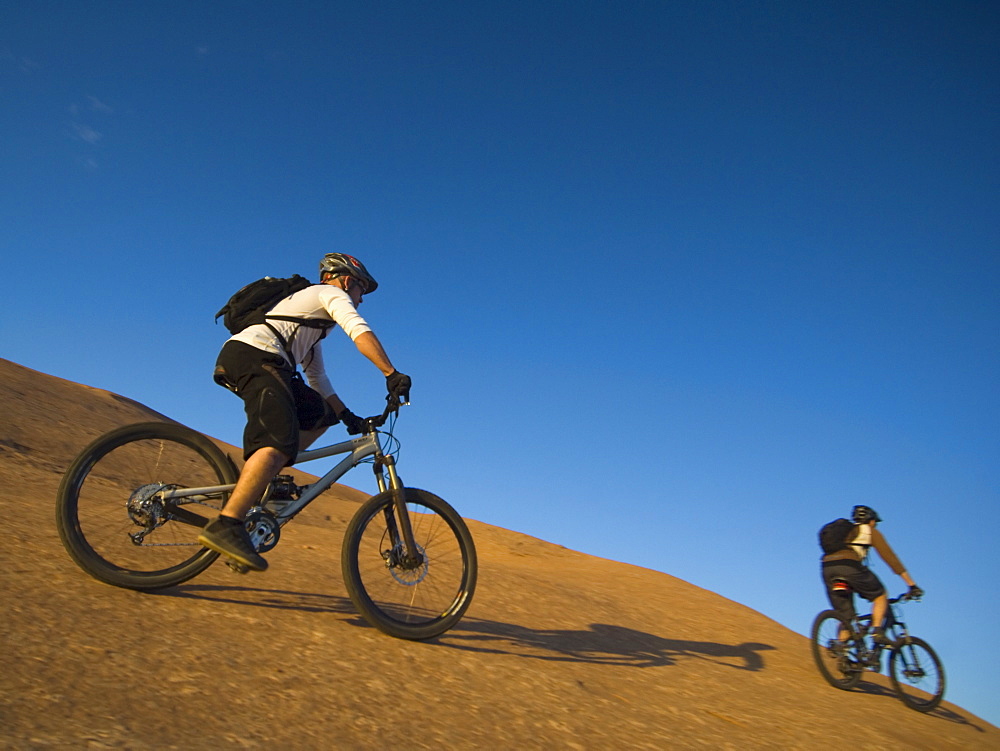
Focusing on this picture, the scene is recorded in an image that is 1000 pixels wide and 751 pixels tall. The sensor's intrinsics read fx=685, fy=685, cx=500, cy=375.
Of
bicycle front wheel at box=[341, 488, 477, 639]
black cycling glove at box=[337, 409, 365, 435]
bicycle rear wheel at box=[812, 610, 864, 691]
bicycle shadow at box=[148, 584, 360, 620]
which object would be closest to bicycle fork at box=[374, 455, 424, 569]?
bicycle front wheel at box=[341, 488, 477, 639]

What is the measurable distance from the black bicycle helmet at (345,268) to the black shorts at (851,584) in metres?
6.17

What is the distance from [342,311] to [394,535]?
137cm

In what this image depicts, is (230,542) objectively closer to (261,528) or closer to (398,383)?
(261,528)

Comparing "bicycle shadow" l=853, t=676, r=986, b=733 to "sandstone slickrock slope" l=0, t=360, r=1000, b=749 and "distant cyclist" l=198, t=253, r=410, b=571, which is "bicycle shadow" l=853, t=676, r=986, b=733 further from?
"distant cyclist" l=198, t=253, r=410, b=571

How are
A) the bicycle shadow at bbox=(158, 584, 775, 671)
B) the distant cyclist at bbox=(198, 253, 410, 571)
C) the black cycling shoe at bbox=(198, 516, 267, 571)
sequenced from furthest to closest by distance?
1. the bicycle shadow at bbox=(158, 584, 775, 671)
2. the distant cyclist at bbox=(198, 253, 410, 571)
3. the black cycling shoe at bbox=(198, 516, 267, 571)

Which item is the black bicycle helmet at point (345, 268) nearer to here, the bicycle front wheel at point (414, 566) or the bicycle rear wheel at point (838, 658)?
the bicycle front wheel at point (414, 566)

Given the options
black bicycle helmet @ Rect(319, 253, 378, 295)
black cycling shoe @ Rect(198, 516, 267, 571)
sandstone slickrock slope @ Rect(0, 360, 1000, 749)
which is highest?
black bicycle helmet @ Rect(319, 253, 378, 295)

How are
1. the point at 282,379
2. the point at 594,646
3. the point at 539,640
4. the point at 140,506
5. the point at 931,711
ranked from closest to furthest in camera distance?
the point at 140,506 < the point at 282,379 < the point at 539,640 < the point at 594,646 < the point at 931,711

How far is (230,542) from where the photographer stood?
3516mm

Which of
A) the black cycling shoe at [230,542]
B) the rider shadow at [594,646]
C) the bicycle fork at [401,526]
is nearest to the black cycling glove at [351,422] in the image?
the bicycle fork at [401,526]

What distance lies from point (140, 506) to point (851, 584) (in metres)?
7.09

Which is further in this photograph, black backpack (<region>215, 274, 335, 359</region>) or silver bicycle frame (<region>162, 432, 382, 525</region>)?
black backpack (<region>215, 274, 335, 359</region>)

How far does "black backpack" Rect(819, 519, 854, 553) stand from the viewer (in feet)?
24.8

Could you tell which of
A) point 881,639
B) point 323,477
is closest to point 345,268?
point 323,477
